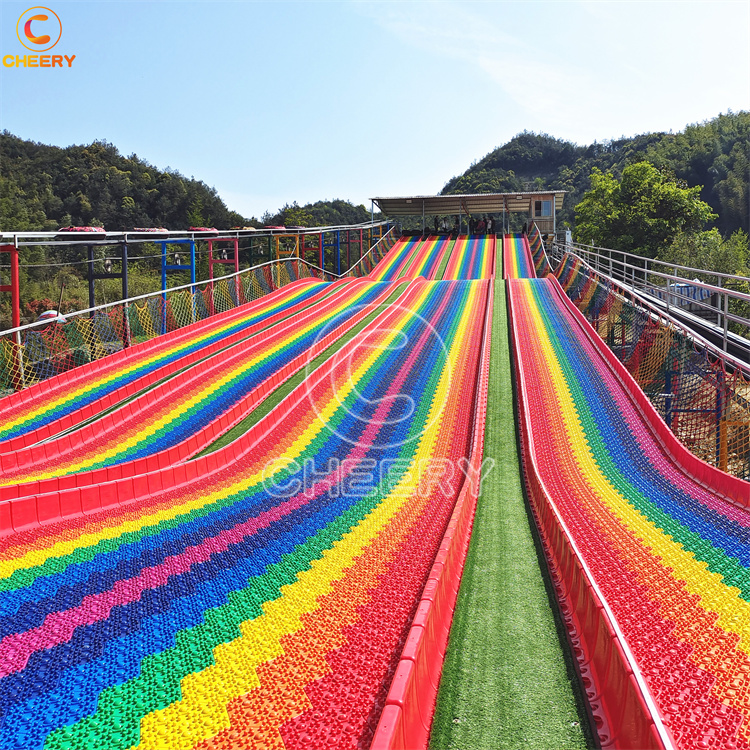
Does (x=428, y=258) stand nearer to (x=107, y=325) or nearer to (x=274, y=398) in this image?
(x=107, y=325)

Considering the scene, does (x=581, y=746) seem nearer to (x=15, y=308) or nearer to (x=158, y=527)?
(x=158, y=527)

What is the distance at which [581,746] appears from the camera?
2764 mm

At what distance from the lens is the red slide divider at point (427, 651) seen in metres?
2.62

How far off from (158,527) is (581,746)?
3.37 m

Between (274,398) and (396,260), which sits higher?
(396,260)

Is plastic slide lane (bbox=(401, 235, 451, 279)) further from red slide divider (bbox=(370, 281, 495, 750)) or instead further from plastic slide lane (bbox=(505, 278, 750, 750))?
red slide divider (bbox=(370, 281, 495, 750))

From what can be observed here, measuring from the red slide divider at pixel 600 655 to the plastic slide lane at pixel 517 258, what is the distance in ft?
56.9

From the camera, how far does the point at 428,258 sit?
2511 cm

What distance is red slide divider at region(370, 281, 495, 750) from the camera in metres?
2.62

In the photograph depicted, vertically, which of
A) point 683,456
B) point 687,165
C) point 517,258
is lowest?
point 683,456

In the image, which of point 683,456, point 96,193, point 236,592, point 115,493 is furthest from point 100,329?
point 96,193

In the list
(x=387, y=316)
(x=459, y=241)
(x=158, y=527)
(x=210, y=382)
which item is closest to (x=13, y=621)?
(x=158, y=527)

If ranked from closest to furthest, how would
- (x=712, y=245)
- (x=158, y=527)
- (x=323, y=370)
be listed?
(x=158, y=527) < (x=323, y=370) < (x=712, y=245)

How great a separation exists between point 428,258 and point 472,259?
168 centimetres
